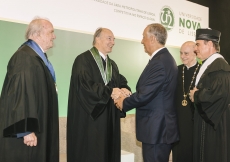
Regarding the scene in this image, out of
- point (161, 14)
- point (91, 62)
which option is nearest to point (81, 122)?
point (91, 62)

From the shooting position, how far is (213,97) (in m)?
2.85

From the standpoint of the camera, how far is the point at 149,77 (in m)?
2.73

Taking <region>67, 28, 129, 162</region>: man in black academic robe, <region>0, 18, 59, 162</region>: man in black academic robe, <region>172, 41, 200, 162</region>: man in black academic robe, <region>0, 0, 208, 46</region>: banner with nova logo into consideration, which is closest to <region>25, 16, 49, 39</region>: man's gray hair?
<region>0, 18, 59, 162</region>: man in black academic robe

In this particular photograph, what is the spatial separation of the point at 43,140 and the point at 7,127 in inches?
13.1

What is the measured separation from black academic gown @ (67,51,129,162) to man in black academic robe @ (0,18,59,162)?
65 cm

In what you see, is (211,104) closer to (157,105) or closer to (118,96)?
(157,105)

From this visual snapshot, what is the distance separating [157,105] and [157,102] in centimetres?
3

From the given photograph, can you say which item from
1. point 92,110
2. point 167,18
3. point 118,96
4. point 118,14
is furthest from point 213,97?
point 167,18

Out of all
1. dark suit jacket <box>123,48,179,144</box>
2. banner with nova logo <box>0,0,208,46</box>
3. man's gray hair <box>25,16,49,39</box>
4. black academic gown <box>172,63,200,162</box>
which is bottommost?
black academic gown <box>172,63,200,162</box>

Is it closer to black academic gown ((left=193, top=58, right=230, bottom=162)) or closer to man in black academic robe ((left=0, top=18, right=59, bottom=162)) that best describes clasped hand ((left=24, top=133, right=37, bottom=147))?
man in black academic robe ((left=0, top=18, right=59, bottom=162))

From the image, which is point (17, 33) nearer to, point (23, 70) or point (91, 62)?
point (91, 62)

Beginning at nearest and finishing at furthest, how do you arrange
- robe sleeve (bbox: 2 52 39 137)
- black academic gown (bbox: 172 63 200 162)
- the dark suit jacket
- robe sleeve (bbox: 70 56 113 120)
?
robe sleeve (bbox: 2 52 39 137) < the dark suit jacket < robe sleeve (bbox: 70 56 113 120) < black academic gown (bbox: 172 63 200 162)

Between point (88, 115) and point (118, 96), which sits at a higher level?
point (118, 96)

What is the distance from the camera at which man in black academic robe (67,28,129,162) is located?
312 cm
